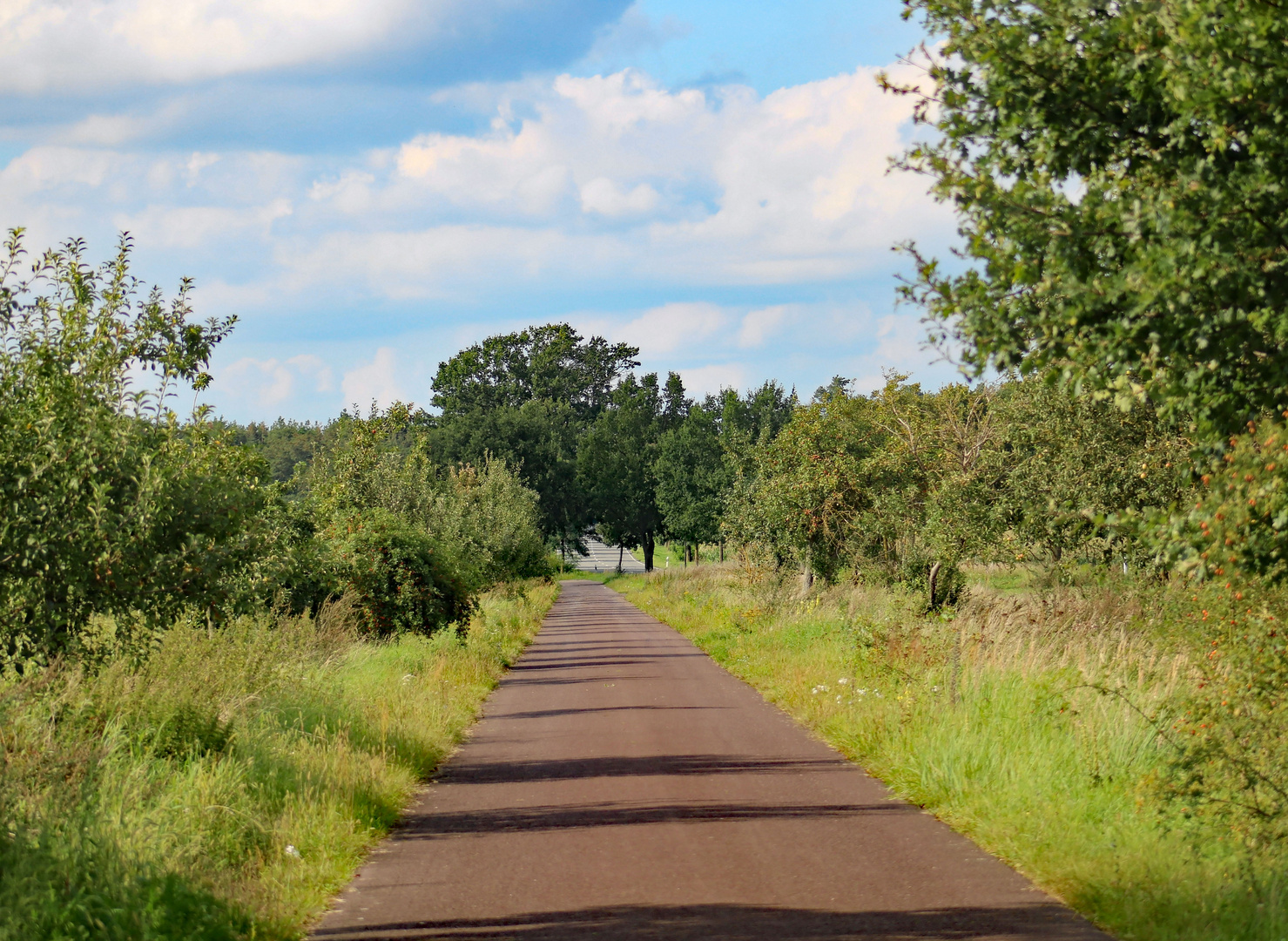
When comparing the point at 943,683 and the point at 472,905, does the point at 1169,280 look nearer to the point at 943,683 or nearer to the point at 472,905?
the point at 472,905

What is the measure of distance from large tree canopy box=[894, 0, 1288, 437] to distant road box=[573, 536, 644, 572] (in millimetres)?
101803

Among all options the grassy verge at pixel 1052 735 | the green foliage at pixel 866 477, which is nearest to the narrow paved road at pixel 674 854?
the grassy verge at pixel 1052 735

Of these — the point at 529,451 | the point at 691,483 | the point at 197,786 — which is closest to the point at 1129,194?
the point at 197,786

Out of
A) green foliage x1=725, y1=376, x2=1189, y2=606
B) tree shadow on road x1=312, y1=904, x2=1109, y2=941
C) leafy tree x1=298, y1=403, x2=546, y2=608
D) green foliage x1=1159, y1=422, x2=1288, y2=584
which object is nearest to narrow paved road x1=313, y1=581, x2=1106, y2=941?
tree shadow on road x1=312, y1=904, x2=1109, y2=941

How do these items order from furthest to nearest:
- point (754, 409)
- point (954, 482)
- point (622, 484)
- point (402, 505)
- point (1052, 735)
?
point (754, 409) → point (622, 484) → point (402, 505) → point (954, 482) → point (1052, 735)

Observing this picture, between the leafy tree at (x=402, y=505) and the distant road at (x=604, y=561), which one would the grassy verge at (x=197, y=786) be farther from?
the distant road at (x=604, y=561)

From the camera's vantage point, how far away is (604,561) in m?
150

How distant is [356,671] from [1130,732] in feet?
34.8

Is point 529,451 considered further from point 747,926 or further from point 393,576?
point 747,926

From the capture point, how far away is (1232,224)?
536 centimetres

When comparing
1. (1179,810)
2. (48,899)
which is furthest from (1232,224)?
(48,899)

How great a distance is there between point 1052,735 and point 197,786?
687 centimetres

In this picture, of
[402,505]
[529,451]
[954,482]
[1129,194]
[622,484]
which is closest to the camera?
[1129,194]

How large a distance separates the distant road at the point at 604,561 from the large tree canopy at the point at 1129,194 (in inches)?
4008
